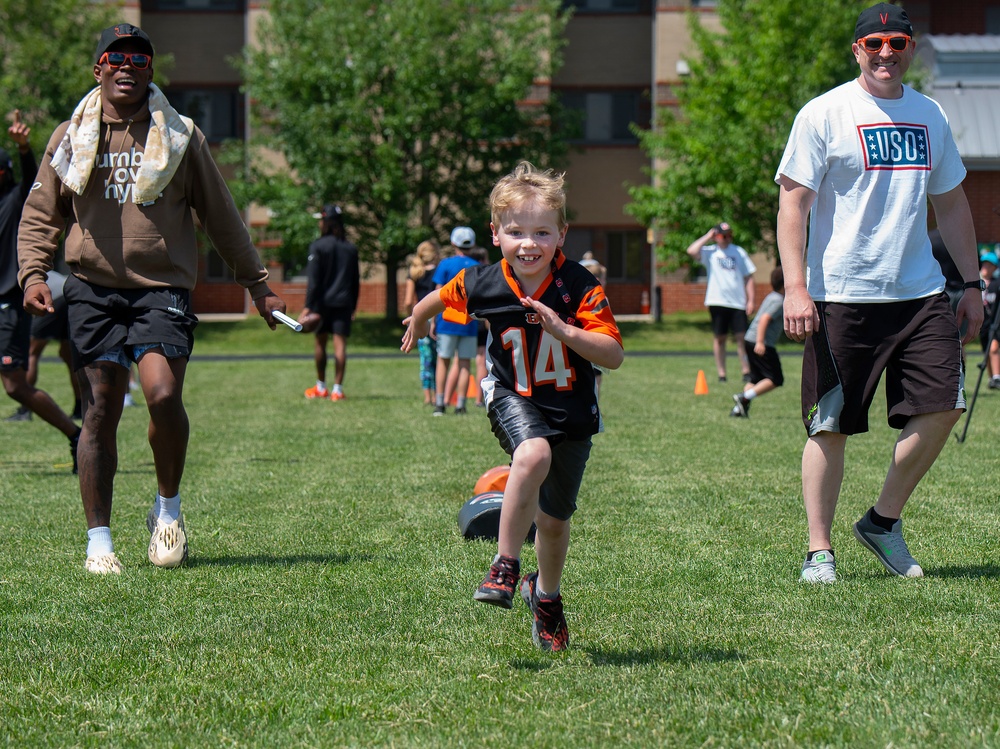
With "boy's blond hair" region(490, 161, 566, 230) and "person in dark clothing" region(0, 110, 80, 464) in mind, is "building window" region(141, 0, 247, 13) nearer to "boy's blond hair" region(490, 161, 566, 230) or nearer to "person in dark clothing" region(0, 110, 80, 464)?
"person in dark clothing" region(0, 110, 80, 464)

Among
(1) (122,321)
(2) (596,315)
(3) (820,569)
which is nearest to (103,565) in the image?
(1) (122,321)

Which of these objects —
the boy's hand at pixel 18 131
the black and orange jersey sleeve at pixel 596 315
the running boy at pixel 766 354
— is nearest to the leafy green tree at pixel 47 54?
the running boy at pixel 766 354

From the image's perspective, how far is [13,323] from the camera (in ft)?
28.9

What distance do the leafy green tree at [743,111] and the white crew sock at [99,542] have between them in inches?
1052

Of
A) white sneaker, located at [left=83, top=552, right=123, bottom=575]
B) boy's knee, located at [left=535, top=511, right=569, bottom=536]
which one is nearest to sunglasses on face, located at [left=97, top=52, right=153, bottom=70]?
white sneaker, located at [left=83, top=552, right=123, bottom=575]

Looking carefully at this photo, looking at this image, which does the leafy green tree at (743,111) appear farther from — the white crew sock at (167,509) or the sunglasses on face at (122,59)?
the white crew sock at (167,509)

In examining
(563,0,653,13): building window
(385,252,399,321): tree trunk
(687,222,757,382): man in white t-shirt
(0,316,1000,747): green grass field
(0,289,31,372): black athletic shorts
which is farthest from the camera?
(563,0,653,13): building window

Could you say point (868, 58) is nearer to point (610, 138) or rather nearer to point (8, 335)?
point (8, 335)

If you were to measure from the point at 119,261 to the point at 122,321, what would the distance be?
0.86 feet

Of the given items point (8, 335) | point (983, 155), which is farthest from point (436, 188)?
point (8, 335)

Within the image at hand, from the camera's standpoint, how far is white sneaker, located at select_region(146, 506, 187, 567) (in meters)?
5.63

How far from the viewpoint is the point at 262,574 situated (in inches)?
217

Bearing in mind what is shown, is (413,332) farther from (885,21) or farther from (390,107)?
(390,107)

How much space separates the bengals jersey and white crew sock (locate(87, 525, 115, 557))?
2.29 metres
